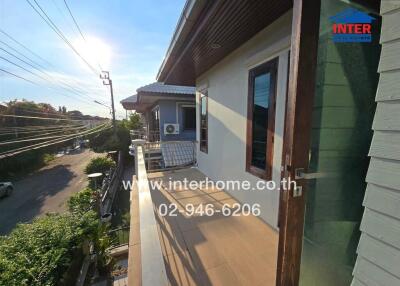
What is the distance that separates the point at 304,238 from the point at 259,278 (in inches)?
33.2

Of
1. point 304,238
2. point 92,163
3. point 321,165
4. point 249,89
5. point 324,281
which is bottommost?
point 92,163

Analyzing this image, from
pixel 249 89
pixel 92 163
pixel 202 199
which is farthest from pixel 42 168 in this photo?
pixel 249 89

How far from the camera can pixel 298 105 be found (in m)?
0.95

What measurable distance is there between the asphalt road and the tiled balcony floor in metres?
8.42

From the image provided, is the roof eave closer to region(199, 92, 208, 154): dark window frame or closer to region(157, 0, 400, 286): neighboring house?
region(157, 0, 400, 286): neighboring house

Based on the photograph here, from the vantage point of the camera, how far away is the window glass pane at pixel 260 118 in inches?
95.1

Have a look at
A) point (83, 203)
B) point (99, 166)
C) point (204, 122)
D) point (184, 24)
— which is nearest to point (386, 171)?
point (184, 24)

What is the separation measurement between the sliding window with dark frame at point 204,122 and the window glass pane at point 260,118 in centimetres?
200

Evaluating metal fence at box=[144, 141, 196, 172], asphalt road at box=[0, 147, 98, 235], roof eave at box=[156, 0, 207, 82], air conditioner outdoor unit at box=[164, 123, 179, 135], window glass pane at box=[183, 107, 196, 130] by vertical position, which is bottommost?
asphalt road at box=[0, 147, 98, 235]

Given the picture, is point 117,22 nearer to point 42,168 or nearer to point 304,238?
point 304,238

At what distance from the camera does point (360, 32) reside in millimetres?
1079

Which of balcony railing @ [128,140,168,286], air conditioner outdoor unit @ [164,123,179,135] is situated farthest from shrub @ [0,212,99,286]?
air conditioner outdoor unit @ [164,123,179,135]

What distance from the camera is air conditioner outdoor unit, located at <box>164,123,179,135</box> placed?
292 inches

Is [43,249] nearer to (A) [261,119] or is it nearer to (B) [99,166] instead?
(A) [261,119]
